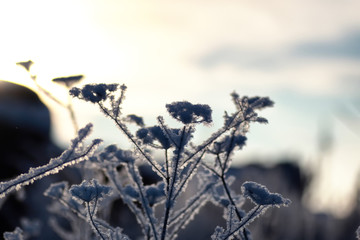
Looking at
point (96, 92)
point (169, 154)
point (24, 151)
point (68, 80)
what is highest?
point (24, 151)

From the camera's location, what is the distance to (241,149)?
202 cm

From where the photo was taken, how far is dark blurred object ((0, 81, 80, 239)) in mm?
6355

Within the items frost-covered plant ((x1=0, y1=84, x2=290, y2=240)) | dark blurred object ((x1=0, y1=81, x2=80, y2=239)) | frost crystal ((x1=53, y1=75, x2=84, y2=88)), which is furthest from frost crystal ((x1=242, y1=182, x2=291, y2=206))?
dark blurred object ((x1=0, y1=81, x2=80, y2=239))

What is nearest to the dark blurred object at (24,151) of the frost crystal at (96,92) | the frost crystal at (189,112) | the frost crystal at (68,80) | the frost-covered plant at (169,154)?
the frost crystal at (68,80)

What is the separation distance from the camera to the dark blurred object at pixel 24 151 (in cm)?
635

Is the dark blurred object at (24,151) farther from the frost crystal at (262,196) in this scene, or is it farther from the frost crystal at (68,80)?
the frost crystal at (262,196)

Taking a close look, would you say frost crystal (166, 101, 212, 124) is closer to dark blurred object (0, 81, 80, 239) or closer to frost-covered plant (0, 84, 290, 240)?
frost-covered plant (0, 84, 290, 240)

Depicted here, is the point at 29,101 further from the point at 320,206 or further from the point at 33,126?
the point at 320,206

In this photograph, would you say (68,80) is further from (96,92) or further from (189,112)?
(189,112)

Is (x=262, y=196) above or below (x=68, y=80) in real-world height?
below

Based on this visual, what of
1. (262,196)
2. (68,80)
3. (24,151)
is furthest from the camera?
(24,151)

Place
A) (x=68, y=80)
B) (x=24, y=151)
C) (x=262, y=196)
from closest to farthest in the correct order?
(x=262, y=196) → (x=68, y=80) → (x=24, y=151)

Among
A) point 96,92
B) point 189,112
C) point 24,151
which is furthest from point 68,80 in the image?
point 24,151

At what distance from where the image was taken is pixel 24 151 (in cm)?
679
